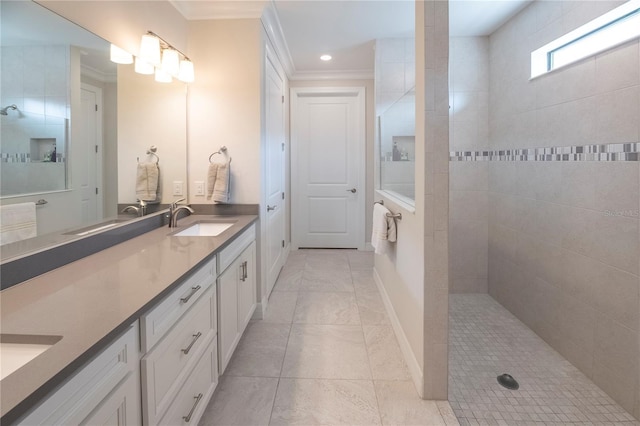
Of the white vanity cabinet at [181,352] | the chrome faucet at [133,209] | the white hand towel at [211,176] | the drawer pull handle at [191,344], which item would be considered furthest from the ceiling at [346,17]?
the drawer pull handle at [191,344]

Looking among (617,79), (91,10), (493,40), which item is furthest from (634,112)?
(91,10)

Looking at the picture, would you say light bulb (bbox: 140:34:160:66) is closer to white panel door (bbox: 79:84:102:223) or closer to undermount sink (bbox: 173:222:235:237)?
white panel door (bbox: 79:84:102:223)

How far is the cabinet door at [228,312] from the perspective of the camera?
182 centimetres

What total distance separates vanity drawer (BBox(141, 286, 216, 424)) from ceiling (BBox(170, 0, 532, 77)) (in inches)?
84.8

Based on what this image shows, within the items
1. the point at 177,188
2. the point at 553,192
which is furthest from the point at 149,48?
the point at 553,192

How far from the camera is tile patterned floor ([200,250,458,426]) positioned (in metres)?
1.73

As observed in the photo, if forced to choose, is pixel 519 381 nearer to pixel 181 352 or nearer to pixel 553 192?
pixel 553 192

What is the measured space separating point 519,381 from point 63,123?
2601 mm

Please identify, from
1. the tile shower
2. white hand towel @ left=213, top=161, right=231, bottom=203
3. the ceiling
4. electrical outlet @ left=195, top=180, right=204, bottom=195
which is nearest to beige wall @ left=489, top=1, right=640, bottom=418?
the tile shower

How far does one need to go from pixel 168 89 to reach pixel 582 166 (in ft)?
8.95

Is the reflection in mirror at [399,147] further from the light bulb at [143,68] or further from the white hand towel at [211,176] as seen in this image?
the light bulb at [143,68]

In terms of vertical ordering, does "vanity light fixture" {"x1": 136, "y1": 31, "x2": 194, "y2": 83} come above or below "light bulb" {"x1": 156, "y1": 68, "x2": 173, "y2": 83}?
above

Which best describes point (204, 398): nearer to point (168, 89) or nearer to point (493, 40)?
point (168, 89)

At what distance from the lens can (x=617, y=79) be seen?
1.81m
